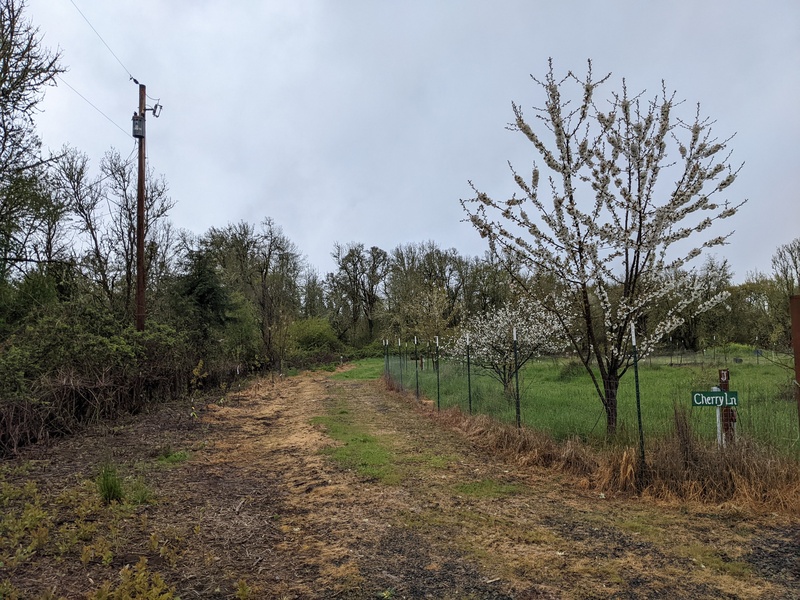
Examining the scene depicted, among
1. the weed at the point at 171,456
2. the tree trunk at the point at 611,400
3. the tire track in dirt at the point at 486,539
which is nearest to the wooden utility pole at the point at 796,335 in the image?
the tire track in dirt at the point at 486,539

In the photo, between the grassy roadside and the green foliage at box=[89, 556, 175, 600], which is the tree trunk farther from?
the green foliage at box=[89, 556, 175, 600]

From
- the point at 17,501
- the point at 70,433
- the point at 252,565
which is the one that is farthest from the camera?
the point at 70,433

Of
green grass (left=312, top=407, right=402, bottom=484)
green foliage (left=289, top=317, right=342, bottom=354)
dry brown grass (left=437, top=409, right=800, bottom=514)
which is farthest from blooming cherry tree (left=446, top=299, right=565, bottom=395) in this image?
green foliage (left=289, top=317, right=342, bottom=354)

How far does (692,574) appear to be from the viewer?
142 inches

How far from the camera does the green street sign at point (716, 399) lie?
18.2 feet

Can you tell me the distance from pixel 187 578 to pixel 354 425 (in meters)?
7.00

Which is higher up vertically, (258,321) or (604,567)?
(258,321)

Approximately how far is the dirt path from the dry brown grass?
0.86ft

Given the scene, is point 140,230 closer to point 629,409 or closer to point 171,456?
point 171,456

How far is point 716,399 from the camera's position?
557 centimetres

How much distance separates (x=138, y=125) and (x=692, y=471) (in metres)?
14.5

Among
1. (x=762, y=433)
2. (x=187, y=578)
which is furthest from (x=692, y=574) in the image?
(x=187, y=578)

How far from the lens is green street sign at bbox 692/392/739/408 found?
5551 mm

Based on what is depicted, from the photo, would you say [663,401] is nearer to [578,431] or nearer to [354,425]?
[578,431]
